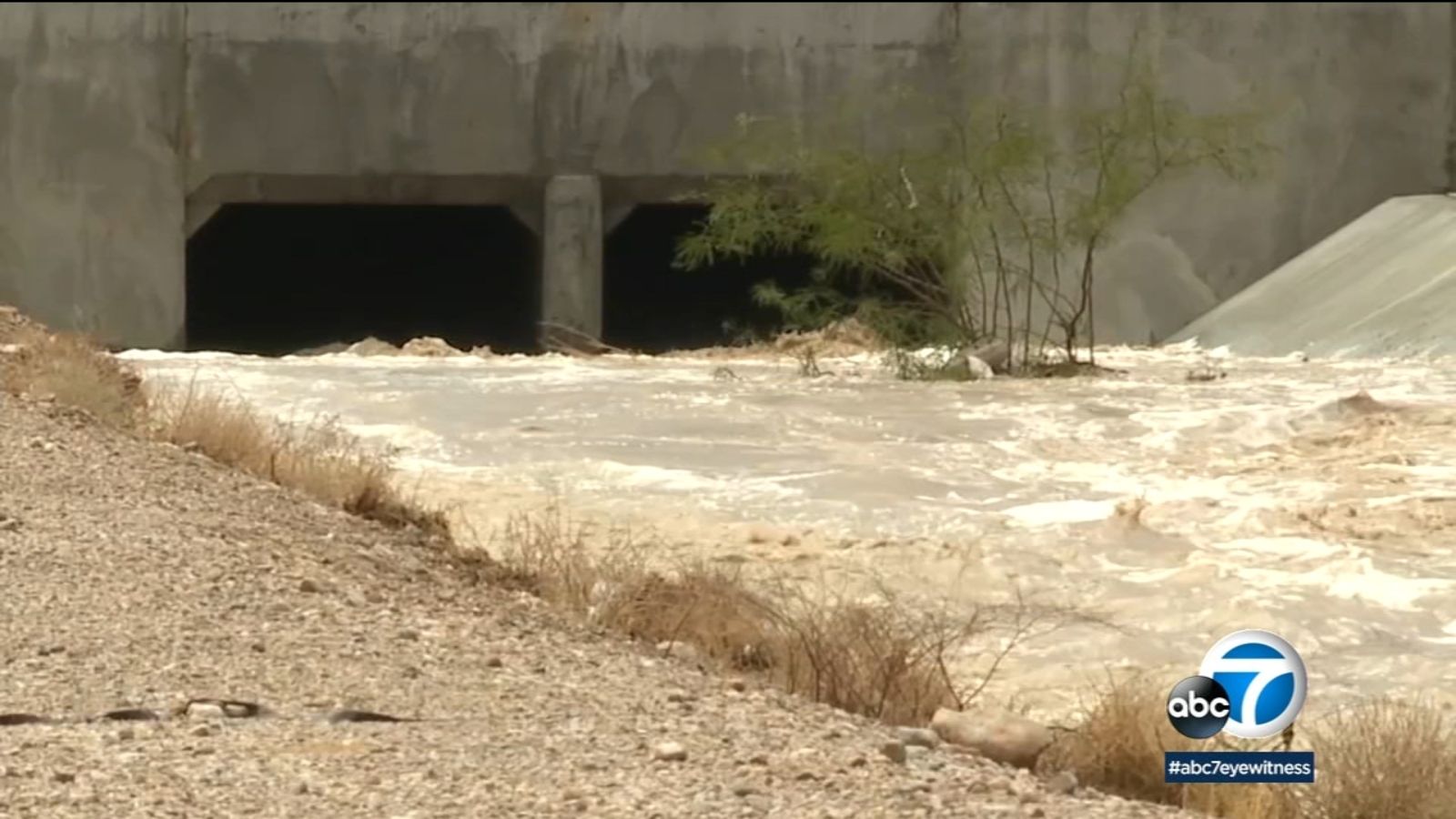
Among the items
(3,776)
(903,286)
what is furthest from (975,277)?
(3,776)

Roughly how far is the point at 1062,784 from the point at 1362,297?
13.7 metres

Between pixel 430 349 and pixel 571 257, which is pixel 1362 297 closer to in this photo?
pixel 571 257

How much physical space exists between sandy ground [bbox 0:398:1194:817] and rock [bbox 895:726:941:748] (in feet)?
0.18

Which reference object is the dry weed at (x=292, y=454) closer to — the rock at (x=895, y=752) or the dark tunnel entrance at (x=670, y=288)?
the rock at (x=895, y=752)

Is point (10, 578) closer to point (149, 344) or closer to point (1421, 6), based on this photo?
point (149, 344)

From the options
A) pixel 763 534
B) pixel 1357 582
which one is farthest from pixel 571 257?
pixel 1357 582

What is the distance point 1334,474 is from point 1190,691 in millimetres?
5661

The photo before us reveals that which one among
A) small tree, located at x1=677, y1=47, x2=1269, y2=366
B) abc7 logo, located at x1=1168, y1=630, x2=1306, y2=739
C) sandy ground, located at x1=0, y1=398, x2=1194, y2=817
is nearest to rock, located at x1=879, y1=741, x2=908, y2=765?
sandy ground, located at x1=0, y1=398, x2=1194, y2=817

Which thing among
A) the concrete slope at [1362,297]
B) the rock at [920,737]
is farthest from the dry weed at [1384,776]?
the concrete slope at [1362,297]

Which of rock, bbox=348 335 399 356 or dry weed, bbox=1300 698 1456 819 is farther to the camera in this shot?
rock, bbox=348 335 399 356

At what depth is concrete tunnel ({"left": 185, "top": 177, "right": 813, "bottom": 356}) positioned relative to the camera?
23719mm

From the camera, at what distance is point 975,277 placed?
668 inches

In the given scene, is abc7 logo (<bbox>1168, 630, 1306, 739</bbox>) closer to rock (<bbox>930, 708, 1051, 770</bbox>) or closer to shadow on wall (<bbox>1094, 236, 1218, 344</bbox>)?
rock (<bbox>930, 708, 1051, 770</bbox>)

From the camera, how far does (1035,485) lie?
33.6 ft
